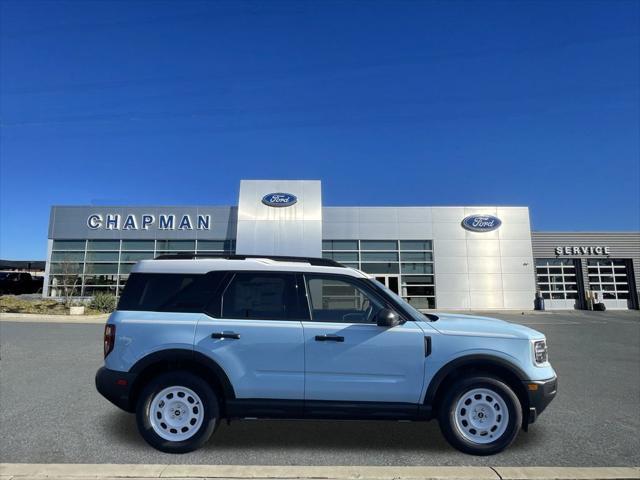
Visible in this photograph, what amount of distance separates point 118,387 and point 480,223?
25873 mm

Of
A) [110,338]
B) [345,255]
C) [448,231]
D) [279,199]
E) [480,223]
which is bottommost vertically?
[110,338]

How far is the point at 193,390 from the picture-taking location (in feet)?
12.9

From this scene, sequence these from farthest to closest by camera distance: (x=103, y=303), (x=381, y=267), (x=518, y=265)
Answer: (x=381, y=267)
(x=518, y=265)
(x=103, y=303)

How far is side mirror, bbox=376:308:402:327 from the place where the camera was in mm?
3859

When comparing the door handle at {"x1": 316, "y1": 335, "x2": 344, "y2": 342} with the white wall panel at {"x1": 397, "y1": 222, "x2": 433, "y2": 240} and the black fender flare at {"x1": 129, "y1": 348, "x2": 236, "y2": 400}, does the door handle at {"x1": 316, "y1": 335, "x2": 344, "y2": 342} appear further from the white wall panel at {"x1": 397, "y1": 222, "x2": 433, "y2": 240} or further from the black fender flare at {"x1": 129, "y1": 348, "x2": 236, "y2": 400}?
the white wall panel at {"x1": 397, "y1": 222, "x2": 433, "y2": 240}

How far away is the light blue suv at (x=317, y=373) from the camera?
387 centimetres

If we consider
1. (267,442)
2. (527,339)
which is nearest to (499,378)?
(527,339)

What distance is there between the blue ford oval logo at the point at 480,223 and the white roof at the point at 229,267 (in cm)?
2399

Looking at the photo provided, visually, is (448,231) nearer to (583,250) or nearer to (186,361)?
(583,250)

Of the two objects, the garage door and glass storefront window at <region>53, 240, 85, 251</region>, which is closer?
glass storefront window at <region>53, 240, 85, 251</region>

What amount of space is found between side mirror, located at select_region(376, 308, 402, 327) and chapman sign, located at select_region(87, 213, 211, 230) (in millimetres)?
23855

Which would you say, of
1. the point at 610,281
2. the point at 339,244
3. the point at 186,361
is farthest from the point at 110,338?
the point at 610,281

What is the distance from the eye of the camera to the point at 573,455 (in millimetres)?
3836

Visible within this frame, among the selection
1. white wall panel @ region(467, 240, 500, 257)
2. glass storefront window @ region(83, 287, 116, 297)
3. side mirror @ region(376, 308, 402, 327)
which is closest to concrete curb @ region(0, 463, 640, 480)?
side mirror @ region(376, 308, 402, 327)
